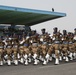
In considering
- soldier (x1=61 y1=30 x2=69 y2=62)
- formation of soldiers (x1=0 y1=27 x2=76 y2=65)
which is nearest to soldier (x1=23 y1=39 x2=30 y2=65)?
formation of soldiers (x1=0 y1=27 x2=76 y2=65)

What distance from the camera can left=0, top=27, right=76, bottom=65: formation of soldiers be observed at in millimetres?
12953

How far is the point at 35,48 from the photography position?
508 inches

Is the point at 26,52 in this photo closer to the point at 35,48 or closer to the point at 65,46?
the point at 35,48

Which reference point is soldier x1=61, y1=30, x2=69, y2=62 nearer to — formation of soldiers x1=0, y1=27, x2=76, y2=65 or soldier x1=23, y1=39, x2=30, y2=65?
formation of soldiers x1=0, y1=27, x2=76, y2=65

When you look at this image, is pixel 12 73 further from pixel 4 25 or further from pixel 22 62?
pixel 4 25

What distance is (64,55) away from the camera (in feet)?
45.4

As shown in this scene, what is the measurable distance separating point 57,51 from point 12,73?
342cm

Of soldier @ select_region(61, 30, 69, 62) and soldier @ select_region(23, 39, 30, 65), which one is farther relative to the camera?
soldier @ select_region(61, 30, 69, 62)

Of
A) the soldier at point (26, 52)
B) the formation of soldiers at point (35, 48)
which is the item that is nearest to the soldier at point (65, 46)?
the formation of soldiers at point (35, 48)

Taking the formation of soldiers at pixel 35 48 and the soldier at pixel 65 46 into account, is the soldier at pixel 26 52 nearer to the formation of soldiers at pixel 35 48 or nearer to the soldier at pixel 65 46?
the formation of soldiers at pixel 35 48

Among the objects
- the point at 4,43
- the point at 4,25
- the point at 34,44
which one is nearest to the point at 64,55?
the point at 34,44

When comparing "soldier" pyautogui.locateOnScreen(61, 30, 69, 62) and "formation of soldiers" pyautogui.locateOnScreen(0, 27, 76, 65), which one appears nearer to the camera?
"formation of soldiers" pyautogui.locateOnScreen(0, 27, 76, 65)

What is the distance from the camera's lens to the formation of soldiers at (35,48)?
1295cm

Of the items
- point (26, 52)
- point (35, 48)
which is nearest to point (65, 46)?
point (35, 48)
